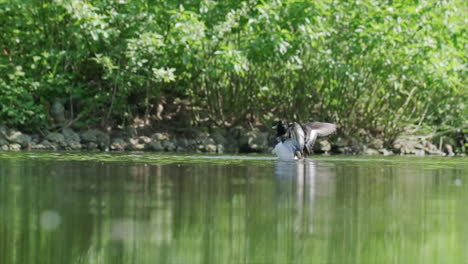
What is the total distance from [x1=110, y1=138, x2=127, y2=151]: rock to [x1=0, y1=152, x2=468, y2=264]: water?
11.7 meters

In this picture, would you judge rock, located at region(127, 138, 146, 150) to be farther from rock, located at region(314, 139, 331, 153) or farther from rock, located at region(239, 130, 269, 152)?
rock, located at region(314, 139, 331, 153)

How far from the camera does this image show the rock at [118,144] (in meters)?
21.9

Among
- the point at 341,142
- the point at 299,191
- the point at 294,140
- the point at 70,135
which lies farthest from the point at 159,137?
the point at 299,191

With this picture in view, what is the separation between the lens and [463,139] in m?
28.1

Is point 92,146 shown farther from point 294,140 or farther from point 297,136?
point 297,136

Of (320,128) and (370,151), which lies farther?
(370,151)

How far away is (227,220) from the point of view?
5.75 m

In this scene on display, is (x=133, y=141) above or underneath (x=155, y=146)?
above

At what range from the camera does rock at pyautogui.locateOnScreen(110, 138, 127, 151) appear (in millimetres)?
21938

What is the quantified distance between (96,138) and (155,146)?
1530 millimetres

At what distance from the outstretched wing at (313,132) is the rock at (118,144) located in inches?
280

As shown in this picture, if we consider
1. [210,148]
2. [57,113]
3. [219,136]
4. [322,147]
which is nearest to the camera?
[57,113]

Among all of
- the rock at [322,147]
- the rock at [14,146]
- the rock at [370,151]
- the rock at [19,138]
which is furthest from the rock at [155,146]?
the rock at [370,151]

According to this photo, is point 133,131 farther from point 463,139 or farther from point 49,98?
point 463,139
